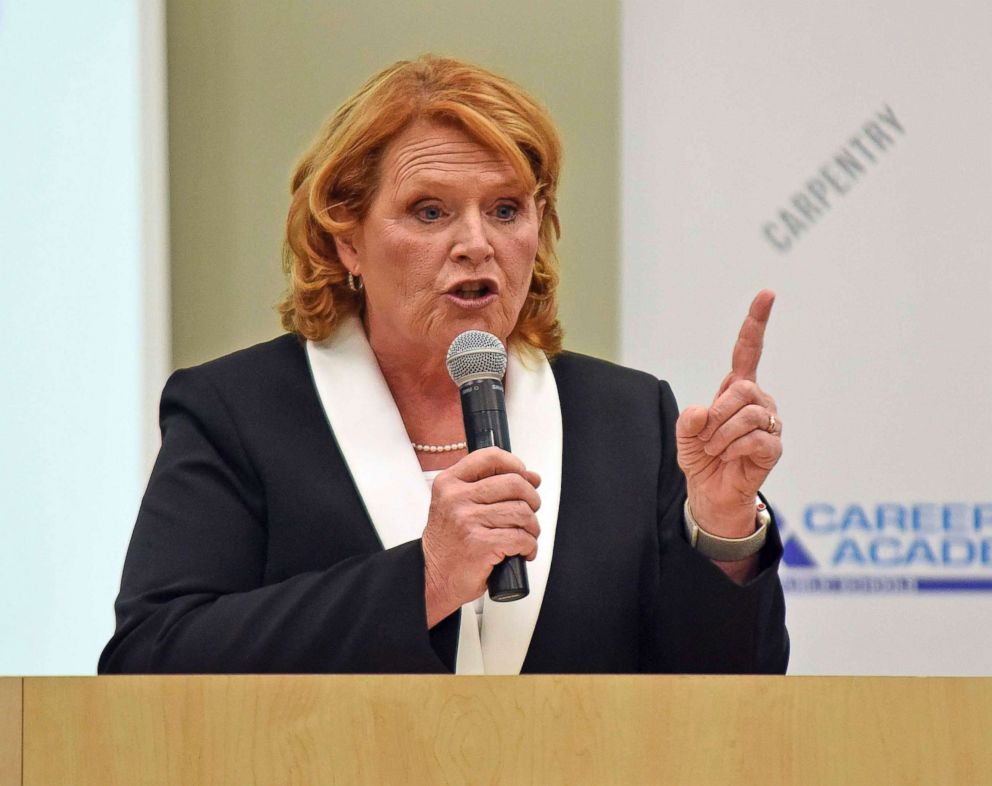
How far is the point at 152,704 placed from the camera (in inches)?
53.4

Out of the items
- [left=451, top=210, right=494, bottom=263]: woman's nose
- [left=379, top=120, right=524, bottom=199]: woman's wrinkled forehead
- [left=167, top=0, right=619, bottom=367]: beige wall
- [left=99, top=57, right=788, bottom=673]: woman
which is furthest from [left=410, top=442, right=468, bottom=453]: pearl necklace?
[left=167, top=0, right=619, bottom=367]: beige wall

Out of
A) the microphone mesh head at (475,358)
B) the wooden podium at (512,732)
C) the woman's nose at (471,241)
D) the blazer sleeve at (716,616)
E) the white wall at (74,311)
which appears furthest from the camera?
the white wall at (74,311)

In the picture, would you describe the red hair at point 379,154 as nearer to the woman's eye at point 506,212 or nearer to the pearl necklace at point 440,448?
Answer: the woman's eye at point 506,212

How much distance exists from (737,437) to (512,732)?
53cm

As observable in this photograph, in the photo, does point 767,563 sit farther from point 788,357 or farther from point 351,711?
point 788,357

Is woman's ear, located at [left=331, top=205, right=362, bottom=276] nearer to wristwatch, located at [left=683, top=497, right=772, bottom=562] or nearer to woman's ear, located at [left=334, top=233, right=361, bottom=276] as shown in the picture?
woman's ear, located at [left=334, top=233, right=361, bottom=276]

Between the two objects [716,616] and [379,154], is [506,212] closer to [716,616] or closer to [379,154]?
[379,154]

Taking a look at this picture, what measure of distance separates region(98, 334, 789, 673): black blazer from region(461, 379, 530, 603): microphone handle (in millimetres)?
165

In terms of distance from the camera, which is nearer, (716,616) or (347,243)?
(716,616)

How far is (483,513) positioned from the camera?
159 cm

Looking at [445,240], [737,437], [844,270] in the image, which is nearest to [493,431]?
[737,437]

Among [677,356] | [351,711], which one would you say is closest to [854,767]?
[351,711]

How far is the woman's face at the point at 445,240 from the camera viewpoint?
6.33 ft

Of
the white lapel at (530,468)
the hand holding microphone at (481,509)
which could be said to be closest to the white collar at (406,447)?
the white lapel at (530,468)
